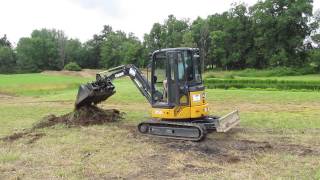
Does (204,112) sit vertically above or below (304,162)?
above

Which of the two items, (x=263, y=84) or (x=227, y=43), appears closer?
(x=263, y=84)

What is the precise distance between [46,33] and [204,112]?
114m

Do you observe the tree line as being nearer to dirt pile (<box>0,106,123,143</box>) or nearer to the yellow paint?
dirt pile (<box>0,106,123,143</box>)

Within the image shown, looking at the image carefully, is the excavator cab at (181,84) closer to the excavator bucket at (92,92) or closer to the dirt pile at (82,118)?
the excavator bucket at (92,92)

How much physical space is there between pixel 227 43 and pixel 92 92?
65530 millimetres

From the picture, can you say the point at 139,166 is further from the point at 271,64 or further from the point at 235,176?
the point at 271,64

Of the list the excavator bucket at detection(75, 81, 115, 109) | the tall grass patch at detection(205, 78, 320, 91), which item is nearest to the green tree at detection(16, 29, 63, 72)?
the tall grass patch at detection(205, 78, 320, 91)

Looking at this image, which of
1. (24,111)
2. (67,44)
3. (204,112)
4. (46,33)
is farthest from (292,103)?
(46,33)

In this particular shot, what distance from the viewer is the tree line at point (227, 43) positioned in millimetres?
73625

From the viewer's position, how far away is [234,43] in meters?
80.6

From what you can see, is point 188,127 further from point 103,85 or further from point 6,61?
point 6,61

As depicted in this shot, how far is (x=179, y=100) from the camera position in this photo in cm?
1375

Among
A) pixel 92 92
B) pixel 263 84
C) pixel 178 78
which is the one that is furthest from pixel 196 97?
pixel 263 84

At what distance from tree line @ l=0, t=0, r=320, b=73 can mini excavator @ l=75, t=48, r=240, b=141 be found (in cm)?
5123
